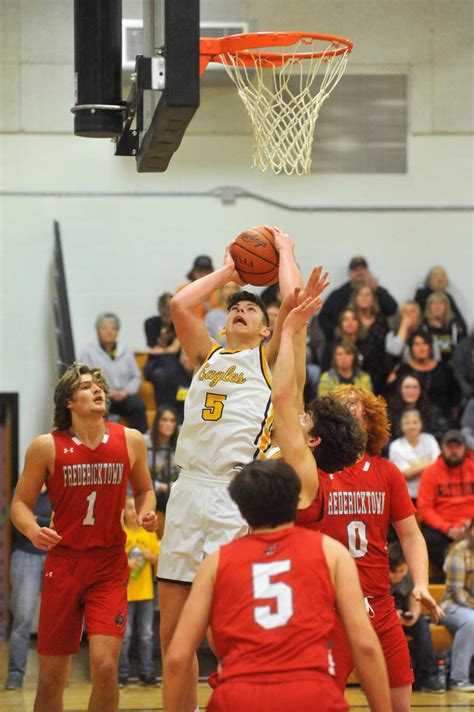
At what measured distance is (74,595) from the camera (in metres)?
5.91

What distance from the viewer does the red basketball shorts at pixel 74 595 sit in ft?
19.3

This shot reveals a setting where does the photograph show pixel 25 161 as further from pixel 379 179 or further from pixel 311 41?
pixel 311 41

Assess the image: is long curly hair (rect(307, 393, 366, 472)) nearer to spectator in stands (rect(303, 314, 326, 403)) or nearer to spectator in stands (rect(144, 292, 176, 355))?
spectator in stands (rect(303, 314, 326, 403))

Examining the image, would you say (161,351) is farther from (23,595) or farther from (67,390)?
(67,390)

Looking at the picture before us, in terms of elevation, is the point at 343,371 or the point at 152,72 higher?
the point at 152,72

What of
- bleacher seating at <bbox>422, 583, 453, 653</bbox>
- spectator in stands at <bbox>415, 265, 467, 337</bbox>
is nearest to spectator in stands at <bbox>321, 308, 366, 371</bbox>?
spectator in stands at <bbox>415, 265, 467, 337</bbox>

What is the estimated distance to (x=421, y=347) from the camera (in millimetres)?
12453

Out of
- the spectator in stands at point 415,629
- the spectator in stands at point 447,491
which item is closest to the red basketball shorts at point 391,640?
the spectator in stands at point 415,629

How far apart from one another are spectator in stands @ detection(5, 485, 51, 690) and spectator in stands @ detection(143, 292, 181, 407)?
8.38 feet

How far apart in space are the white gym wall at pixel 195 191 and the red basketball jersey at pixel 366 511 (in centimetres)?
794

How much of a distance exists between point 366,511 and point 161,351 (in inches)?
294

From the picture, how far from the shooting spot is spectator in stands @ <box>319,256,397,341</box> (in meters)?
13.0

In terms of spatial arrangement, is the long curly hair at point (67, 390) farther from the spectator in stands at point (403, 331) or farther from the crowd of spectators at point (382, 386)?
the spectator in stands at point (403, 331)

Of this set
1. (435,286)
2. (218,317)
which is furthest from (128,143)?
(435,286)
